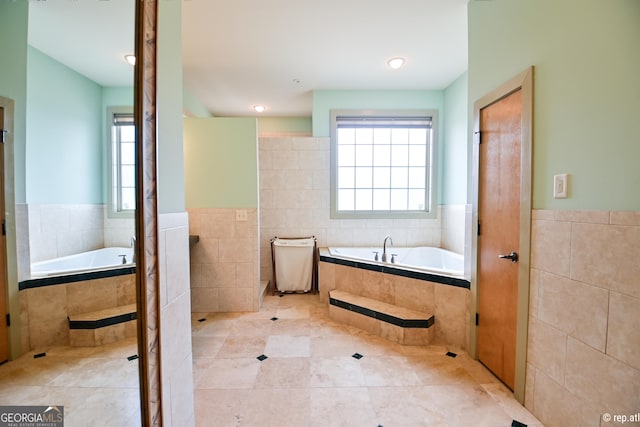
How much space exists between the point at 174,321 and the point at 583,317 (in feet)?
6.04

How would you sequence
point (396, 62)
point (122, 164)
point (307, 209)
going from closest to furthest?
point (122, 164) < point (396, 62) < point (307, 209)

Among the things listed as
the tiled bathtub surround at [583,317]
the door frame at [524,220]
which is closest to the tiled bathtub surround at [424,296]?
the door frame at [524,220]

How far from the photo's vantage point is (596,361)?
114 centimetres

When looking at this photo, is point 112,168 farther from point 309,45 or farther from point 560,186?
point 309,45

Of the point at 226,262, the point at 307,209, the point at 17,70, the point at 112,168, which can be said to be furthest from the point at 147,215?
the point at 307,209

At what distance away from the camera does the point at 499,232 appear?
68.0 inches

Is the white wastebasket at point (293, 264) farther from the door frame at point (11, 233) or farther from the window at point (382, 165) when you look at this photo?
the door frame at point (11, 233)

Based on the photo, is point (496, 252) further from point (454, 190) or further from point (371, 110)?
point (371, 110)

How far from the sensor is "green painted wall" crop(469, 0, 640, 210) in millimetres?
1036

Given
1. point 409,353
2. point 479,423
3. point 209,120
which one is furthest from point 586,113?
point 209,120

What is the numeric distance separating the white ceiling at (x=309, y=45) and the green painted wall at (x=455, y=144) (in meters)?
0.20

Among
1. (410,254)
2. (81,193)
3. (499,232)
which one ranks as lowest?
(410,254)

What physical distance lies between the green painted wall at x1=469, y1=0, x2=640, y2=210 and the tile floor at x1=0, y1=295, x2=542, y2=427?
4.20 ft

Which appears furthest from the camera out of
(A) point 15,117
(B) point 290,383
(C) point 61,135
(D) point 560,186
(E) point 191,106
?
(E) point 191,106
